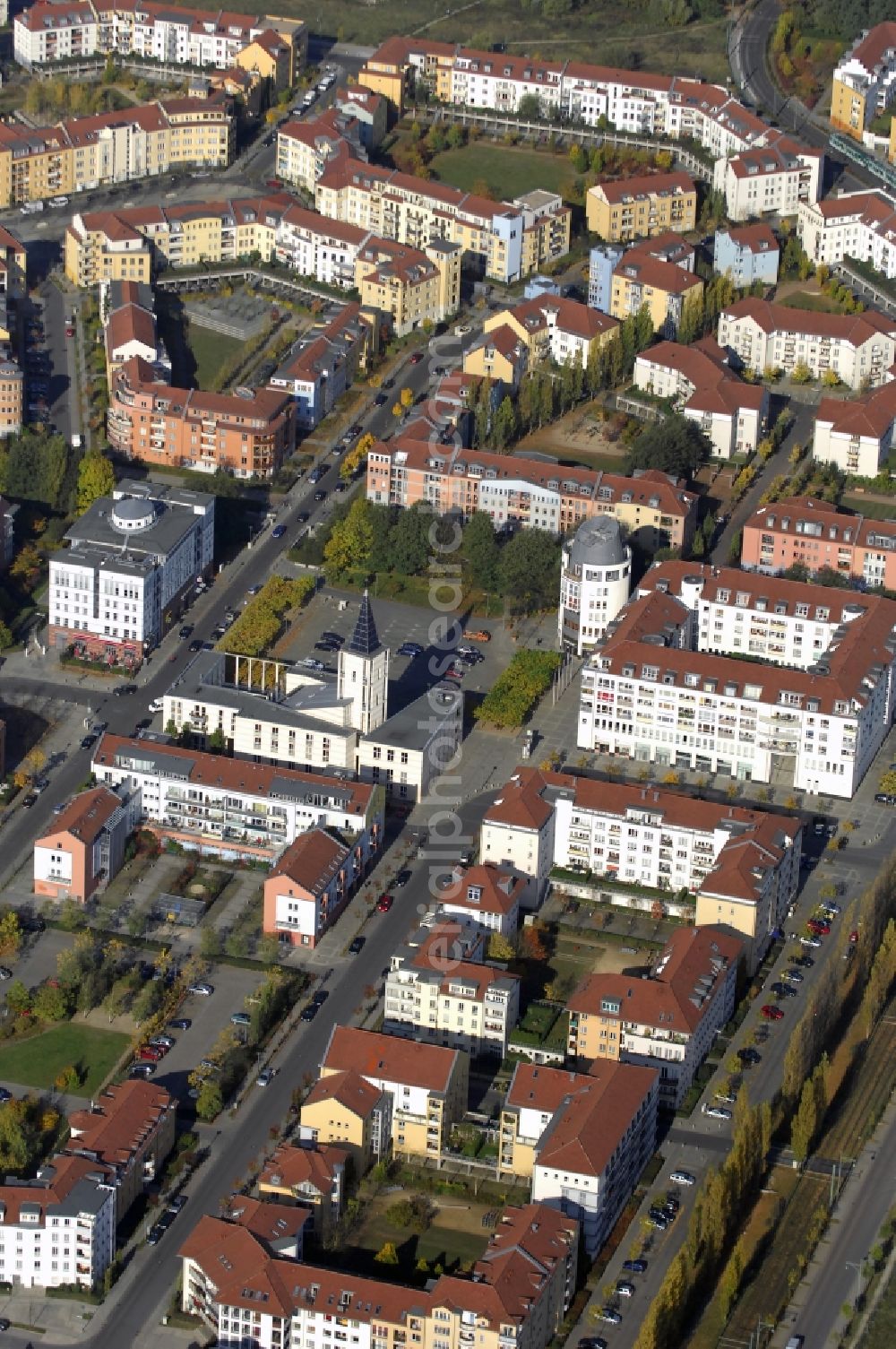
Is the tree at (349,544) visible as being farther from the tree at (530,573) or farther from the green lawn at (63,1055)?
the green lawn at (63,1055)

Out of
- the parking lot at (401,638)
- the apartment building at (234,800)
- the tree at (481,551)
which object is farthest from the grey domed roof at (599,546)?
the apartment building at (234,800)

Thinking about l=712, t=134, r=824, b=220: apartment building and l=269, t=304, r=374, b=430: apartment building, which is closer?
l=269, t=304, r=374, b=430: apartment building

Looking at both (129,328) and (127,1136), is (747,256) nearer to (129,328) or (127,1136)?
(129,328)

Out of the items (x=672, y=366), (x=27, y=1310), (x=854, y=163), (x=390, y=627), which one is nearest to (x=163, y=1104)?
(x=27, y=1310)

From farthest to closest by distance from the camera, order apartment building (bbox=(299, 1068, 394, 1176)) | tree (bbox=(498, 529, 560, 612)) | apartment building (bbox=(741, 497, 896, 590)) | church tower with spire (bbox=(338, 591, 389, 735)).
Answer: apartment building (bbox=(741, 497, 896, 590)) < tree (bbox=(498, 529, 560, 612)) < church tower with spire (bbox=(338, 591, 389, 735)) < apartment building (bbox=(299, 1068, 394, 1176))

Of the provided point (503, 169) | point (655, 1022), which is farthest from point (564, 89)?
point (655, 1022)

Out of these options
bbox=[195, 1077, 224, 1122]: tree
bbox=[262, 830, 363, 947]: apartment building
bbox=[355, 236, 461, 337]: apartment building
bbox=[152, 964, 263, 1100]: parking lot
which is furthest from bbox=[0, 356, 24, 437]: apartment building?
bbox=[195, 1077, 224, 1122]: tree

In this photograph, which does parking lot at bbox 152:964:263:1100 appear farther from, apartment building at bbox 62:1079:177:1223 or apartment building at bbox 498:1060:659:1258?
apartment building at bbox 498:1060:659:1258

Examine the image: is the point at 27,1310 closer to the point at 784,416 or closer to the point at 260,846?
the point at 260,846
